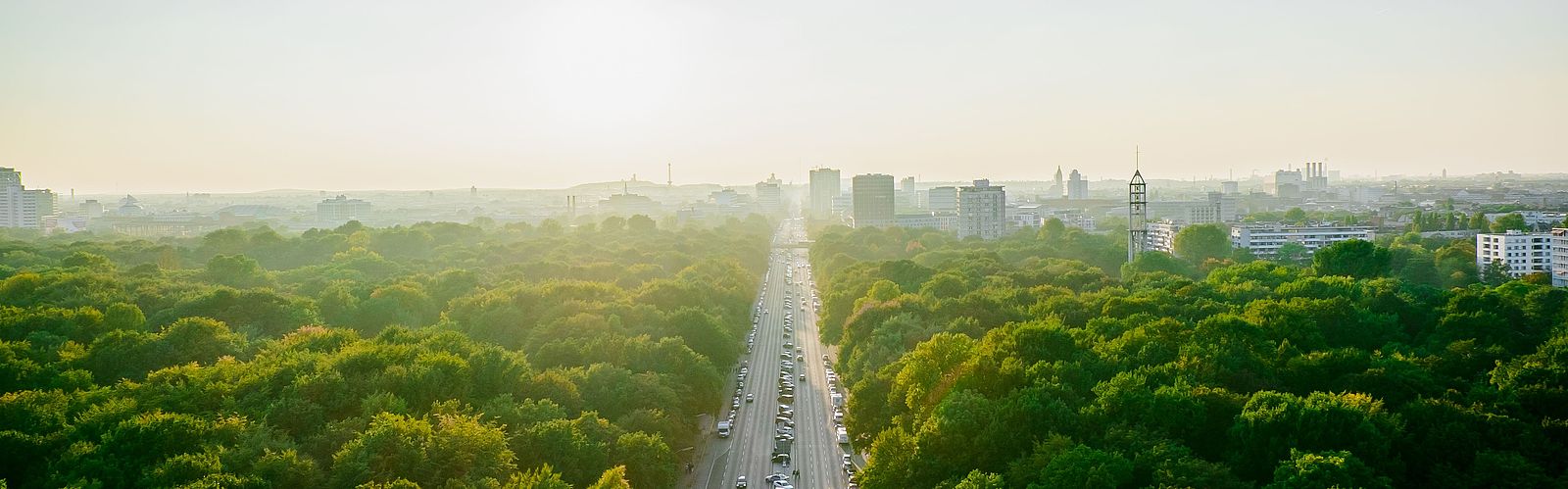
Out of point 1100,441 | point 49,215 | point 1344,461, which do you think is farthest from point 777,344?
point 49,215

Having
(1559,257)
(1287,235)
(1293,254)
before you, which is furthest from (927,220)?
(1559,257)

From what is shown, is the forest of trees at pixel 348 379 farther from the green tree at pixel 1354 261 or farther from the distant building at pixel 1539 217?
the distant building at pixel 1539 217

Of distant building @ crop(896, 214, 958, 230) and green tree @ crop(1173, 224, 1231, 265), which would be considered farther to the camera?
distant building @ crop(896, 214, 958, 230)

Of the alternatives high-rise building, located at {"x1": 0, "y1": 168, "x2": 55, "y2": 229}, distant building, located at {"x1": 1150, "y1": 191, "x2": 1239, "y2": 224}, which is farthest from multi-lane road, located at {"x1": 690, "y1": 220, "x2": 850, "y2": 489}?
high-rise building, located at {"x1": 0, "y1": 168, "x2": 55, "y2": 229}

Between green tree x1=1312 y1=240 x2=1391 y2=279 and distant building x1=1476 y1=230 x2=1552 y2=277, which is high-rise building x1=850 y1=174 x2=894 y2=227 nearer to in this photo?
distant building x1=1476 y1=230 x2=1552 y2=277

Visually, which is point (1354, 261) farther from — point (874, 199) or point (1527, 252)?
point (874, 199)

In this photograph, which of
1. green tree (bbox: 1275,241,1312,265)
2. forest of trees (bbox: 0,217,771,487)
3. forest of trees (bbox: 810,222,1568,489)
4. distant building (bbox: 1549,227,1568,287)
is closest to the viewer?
forest of trees (bbox: 810,222,1568,489)

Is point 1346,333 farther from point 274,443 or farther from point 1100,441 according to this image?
point 274,443
